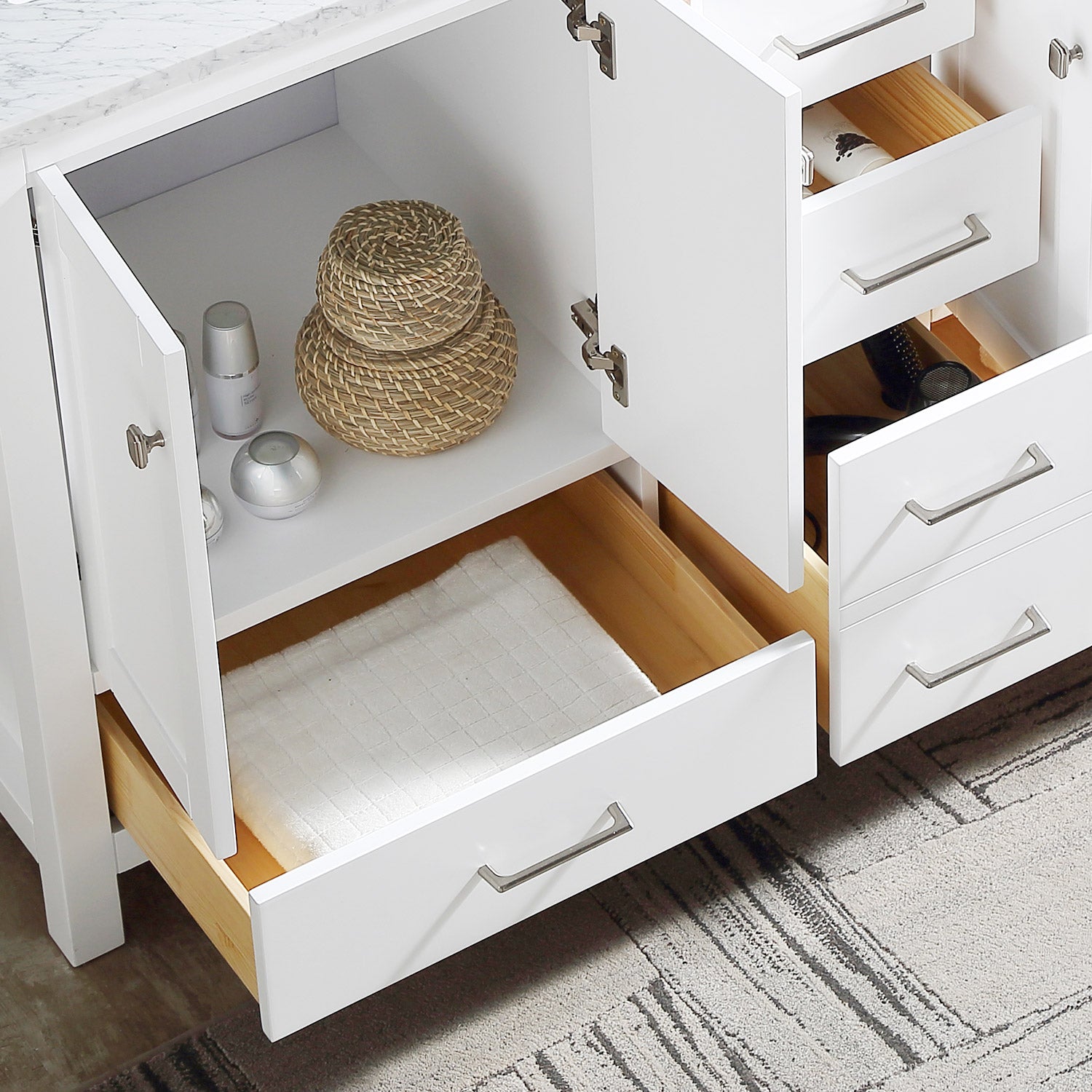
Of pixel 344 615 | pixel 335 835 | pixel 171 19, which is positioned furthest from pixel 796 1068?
pixel 171 19

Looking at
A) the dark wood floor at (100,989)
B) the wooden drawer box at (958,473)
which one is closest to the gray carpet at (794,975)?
the dark wood floor at (100,989)

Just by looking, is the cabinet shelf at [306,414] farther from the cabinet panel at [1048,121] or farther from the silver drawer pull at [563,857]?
the cabinet panel at [1048,121]

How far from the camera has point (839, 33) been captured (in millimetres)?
1288

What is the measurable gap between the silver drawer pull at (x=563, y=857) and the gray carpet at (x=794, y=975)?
7.0 inches

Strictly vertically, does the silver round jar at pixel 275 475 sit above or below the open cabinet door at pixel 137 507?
below

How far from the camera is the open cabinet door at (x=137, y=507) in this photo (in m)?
1.01

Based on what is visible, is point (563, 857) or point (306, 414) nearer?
point (563, 857)

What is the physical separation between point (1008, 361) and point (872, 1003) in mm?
538

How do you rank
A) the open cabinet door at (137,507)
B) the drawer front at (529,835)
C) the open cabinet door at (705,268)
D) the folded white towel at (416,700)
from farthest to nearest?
1. the folded white towel at (416,700)
2. the drawer front at (529,835)
3. the open cabinet door at (705,268)
4. the open cabinet door at (137,507)

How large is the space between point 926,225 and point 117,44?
586mm

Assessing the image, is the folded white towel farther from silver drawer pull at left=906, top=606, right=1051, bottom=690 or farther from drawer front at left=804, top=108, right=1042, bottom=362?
drawer front at left=804, top=108, right=1042, bottom=362

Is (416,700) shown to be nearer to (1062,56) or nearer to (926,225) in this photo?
(926,225)

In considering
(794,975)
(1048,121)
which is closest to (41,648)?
(794,975)

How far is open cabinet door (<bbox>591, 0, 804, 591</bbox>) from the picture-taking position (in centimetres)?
111
